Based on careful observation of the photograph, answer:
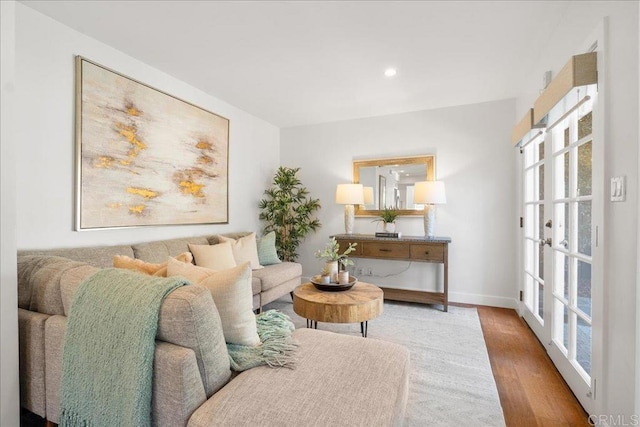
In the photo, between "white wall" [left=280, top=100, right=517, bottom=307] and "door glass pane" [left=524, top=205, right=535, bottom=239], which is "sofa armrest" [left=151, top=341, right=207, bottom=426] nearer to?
"door glass pane" [left=524, top=205, right=535, bottom=239]

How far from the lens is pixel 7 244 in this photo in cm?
130

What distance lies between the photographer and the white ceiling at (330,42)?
6.25ft

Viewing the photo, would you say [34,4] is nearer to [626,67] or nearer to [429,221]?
[626,67]

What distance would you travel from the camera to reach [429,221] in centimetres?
358

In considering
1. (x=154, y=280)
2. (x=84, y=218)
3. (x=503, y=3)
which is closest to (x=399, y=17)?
(x=503, y=3)

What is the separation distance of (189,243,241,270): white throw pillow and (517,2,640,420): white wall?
2563mm

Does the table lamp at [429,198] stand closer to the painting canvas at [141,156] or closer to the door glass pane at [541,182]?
the door glass pane at [541,182]

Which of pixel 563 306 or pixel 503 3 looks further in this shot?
pixel 563 306

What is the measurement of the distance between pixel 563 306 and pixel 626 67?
156 cm

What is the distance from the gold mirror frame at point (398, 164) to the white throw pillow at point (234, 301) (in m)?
2.99

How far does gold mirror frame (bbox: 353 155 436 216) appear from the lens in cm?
374

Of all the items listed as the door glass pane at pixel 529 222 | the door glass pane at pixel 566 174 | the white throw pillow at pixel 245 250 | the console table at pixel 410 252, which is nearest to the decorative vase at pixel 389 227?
the console table at pixel 410 252

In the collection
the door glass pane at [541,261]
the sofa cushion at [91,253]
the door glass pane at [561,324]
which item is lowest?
the door glass pane at [561,324]

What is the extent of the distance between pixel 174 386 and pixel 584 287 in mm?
2173
